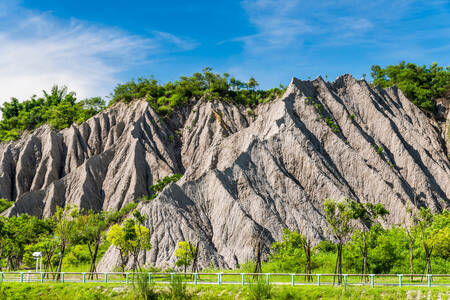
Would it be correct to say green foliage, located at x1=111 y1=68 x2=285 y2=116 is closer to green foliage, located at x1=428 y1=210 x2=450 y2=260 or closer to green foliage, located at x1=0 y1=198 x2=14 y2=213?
green foliage, located at x1=0 y1=198 x2=14 y2=213

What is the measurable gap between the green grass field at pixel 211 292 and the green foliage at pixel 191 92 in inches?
2382

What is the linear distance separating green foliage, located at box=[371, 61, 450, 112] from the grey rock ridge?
5.57 metres

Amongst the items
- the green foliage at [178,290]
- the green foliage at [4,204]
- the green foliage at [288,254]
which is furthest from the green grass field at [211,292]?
the green foliage at [4,204]

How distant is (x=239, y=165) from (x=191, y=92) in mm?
38442

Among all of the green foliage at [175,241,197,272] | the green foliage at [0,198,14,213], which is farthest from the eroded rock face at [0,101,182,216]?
the green foliage at [175,241,197,272]

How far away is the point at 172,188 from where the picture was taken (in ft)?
186

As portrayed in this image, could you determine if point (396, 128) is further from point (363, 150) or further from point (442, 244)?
point (442, 244)

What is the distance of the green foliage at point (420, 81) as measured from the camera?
287 feet

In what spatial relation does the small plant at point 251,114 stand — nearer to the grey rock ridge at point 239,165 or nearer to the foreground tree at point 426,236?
the grey rock ridge at point 239,165

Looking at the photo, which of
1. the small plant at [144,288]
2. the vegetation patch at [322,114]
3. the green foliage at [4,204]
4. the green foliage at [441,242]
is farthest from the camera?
the green foliage at [4,204]

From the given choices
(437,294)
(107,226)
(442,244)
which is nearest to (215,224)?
(107,226)

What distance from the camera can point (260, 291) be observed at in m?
28.7

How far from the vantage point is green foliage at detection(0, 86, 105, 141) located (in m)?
96.9

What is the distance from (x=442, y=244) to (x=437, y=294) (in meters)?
17.1
